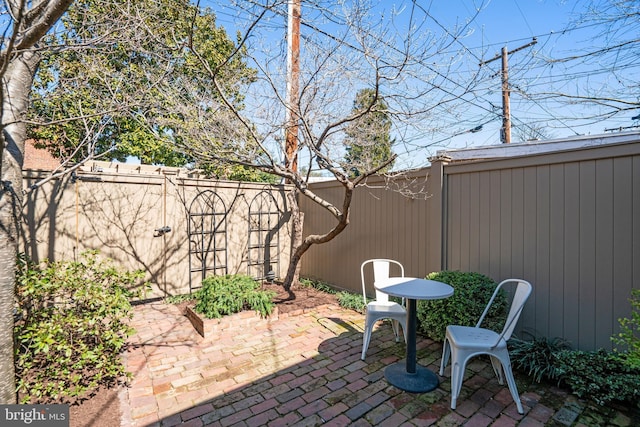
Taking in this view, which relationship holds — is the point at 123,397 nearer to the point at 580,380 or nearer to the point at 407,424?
the point at 407,424

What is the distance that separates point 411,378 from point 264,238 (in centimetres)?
373

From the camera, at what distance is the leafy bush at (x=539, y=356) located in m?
2.52

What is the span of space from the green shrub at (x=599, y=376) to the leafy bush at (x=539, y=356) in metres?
0.07

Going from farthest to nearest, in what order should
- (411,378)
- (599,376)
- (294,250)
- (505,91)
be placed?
(294,250), (505,91), (411,378), (599,376)

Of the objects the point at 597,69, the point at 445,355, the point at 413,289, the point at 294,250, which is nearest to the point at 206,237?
the point at 294,250

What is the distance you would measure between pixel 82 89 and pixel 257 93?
1.97 meters

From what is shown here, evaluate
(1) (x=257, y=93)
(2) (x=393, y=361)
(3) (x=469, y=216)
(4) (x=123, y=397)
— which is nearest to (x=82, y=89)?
(1) (x=257, y=93)

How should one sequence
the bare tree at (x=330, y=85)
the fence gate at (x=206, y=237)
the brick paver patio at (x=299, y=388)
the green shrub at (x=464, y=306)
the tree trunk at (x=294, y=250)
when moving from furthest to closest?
the fence gate at (x=206, y=237)
the tree trunk at (x=294, y=250)
the bare tree at (x=330, y=85)
the green shrub at (x=464, y=306)
the brick paver patio at (x=299, y=388)

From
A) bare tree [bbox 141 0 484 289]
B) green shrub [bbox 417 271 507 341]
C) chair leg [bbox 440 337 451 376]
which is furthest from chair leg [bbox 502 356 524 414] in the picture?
bare tree [bbox 141 0 484 289]

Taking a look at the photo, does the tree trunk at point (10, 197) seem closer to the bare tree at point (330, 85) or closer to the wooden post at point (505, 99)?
the bare tree at point (330, 85)

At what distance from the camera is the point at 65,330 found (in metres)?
2.45

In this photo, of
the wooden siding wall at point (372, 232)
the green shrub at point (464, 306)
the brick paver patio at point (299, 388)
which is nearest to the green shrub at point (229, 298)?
the brick paver patio at point (299, 388)

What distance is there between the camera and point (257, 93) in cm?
429

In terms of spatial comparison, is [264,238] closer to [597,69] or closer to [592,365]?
[592,365]
